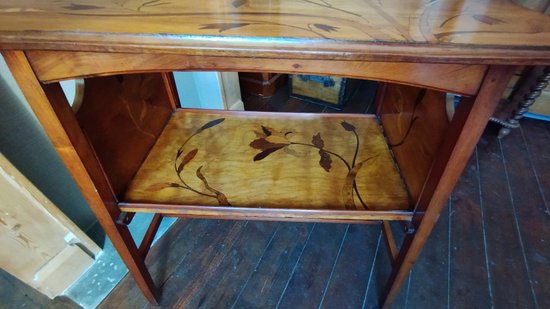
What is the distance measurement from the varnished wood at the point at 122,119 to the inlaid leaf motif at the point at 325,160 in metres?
0.46

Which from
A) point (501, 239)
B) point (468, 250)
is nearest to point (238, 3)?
point (468, 250)

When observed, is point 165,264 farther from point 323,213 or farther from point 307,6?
point 307,6

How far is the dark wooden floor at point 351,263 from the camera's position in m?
0.93

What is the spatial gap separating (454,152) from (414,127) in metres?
0.20

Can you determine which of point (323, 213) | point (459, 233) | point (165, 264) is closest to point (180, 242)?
point (165, 264)

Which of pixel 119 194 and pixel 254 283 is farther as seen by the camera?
pixel 254 283

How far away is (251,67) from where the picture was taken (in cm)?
43

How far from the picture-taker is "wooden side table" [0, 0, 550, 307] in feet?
1.23

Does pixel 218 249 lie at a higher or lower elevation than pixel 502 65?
lower

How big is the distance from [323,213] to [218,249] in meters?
0.56

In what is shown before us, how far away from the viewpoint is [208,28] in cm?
39

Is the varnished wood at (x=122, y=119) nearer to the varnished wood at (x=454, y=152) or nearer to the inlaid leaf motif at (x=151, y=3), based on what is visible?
the inlaid leaf motif at (x=151, y=3)

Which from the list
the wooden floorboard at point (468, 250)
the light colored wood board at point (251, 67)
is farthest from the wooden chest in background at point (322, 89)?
the light colored wood board at point (251, 67)

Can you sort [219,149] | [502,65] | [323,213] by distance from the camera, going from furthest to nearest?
[219,149], [323,213], [502,65]
